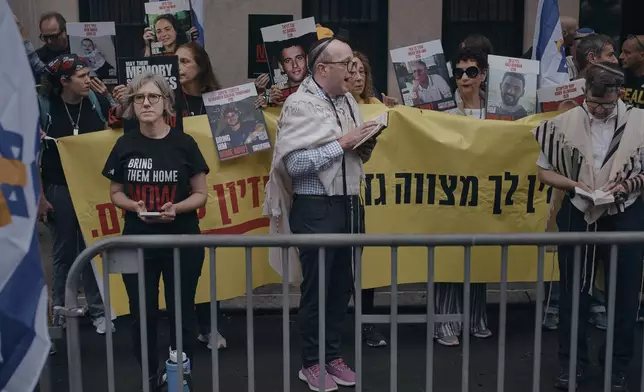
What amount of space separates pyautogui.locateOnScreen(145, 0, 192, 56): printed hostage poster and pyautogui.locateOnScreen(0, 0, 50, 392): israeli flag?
322 cm

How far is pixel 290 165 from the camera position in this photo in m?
4.85

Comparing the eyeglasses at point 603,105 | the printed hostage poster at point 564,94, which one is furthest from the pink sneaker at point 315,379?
the printed hostage poster at point 564,94

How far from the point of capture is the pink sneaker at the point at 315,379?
5035 mm

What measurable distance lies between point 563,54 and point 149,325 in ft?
11.0

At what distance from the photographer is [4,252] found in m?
2.72

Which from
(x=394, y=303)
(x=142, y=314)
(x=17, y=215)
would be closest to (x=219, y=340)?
(x=142, y=314)

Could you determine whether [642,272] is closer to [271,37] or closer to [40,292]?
[271,37]

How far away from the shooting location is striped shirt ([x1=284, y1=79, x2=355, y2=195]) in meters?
4.77

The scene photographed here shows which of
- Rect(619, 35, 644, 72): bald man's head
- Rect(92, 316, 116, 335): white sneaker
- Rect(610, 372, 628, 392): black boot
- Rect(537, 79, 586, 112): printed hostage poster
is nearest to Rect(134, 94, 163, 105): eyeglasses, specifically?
Rect(92, 316, 116, 335): white sneaker

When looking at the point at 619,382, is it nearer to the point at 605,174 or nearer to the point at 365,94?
the point at 605,174

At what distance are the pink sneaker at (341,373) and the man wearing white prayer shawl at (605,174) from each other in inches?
48.8

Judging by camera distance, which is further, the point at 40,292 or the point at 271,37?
the point at 271,37

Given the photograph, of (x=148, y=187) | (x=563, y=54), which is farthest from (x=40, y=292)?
(x=563, y=54)

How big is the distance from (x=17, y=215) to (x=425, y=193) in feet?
11.5
